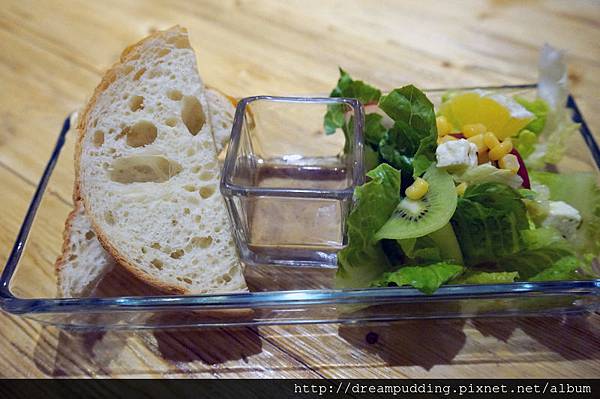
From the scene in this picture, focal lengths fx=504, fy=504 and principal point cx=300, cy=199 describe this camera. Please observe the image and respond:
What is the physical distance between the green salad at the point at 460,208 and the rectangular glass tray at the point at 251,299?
49 millimetres

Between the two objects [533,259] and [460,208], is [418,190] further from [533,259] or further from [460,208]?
[533,259]

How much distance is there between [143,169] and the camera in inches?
44.7

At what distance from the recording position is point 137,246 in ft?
3.41

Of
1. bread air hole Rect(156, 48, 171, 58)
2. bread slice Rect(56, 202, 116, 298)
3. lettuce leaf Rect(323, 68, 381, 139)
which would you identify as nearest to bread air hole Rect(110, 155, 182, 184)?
bread slice Rect(56, 202, 116, 298)

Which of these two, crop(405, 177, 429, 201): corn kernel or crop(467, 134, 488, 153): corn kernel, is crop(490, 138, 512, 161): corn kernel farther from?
crop(405, 177, 429, 201): corn kernel

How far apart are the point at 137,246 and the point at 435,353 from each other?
2.08ft

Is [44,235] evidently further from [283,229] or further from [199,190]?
[283,229]

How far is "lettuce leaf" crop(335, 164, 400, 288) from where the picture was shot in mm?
955

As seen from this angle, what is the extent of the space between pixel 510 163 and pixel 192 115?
727 mm

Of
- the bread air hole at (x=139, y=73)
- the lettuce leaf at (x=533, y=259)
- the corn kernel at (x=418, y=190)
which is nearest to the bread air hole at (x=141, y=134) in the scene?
the bread air hole at (x=139, y=73)

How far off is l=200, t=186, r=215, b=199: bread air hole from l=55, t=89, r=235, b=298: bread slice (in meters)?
0.23

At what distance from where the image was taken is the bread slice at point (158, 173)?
3.39ft

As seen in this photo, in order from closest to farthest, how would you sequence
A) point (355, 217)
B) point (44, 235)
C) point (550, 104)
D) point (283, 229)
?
point (355, 217) → point (283, 229) → point (44, 235) → point (550, 104)

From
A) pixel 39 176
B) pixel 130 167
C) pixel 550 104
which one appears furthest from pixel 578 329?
pixel 39 176
